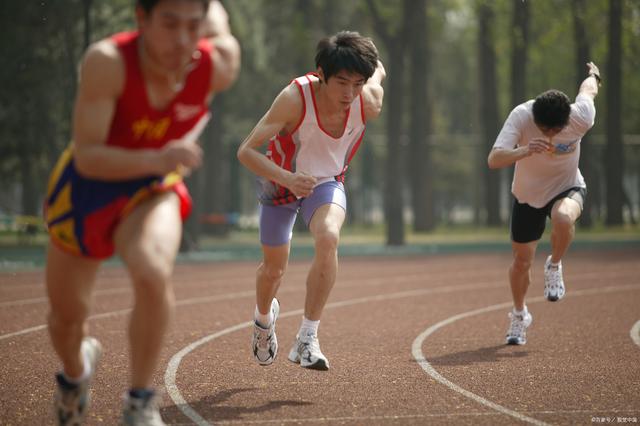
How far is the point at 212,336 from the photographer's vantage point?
8.82 m

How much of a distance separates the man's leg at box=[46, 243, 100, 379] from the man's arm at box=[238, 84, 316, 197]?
175cm

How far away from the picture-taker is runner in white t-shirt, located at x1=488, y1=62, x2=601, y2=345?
760cm

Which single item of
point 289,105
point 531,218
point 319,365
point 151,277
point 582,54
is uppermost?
point 582,54

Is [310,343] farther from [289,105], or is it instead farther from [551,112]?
[551,112]

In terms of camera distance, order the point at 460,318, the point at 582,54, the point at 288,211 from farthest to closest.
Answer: the point at 582,54 → the point at 460,318 → the point at 288,211

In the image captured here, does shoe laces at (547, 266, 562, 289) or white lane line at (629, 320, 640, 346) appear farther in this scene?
white lane line at (629, 320, 640, 346)

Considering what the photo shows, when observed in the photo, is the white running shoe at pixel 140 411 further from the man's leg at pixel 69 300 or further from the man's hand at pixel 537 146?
→ the man's hand at pixel 537 146

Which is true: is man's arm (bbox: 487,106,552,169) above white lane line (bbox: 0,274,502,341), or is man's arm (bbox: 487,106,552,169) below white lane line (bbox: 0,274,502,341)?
above

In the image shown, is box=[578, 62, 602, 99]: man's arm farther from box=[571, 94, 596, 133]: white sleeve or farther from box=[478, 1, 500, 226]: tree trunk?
box=[478, 1, 500, 226]: tree trunk

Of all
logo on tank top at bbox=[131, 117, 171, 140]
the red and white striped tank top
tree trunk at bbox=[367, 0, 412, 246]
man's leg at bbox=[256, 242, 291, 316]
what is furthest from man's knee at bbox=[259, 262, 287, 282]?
tree trunk at bbox=[367, 0, 412, 246]

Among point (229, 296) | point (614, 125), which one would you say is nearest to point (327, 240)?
point (229, 296)

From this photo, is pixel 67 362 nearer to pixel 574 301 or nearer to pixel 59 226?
pixel 59 226

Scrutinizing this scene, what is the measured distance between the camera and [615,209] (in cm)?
3014

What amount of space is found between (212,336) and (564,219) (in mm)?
3275
